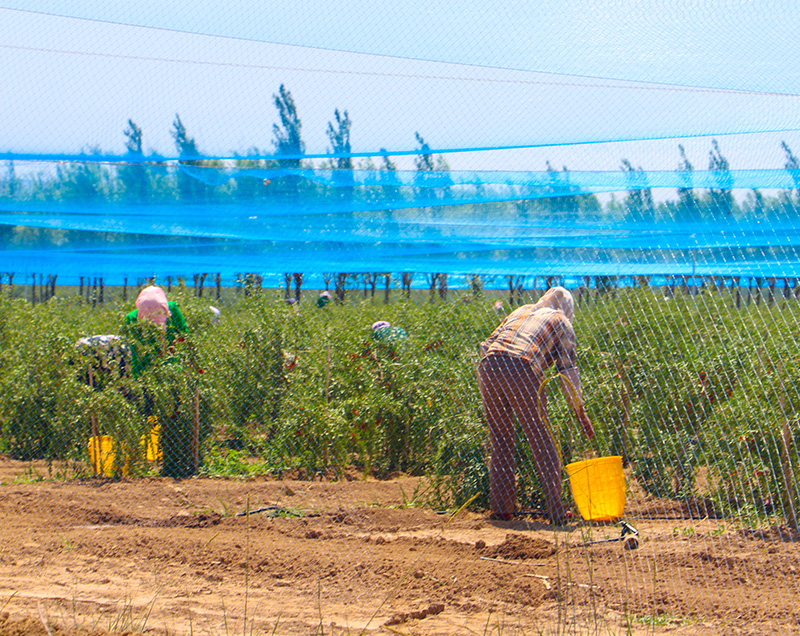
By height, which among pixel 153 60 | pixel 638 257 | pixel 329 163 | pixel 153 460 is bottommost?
pixel 153 460

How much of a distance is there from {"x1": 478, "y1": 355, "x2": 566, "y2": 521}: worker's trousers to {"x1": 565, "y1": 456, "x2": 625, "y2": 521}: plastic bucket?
27 cm

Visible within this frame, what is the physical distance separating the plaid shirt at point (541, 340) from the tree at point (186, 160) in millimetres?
2315

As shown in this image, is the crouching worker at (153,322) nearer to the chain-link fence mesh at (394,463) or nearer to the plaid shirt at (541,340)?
the chain-link fence mesh at (394,463)

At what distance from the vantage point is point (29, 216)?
20.4 ft

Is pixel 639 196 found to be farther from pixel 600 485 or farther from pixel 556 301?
pixel 600 485

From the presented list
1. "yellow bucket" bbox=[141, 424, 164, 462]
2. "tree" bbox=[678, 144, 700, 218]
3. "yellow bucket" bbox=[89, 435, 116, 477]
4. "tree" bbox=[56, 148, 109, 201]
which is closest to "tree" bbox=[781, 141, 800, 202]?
"tree" bbox=[678, 144, 700, 218]

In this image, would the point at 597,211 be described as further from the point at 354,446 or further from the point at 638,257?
the point at 354,446

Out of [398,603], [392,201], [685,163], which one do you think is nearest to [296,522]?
[398,603]

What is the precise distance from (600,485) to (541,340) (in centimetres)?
87

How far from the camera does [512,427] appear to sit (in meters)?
4.66

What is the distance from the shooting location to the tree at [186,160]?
4.85m

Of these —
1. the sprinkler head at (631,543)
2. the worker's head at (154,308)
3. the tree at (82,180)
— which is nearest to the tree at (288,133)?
the tree at (82,180)

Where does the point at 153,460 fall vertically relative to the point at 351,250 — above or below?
below

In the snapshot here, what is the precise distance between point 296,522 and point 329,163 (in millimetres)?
2322
